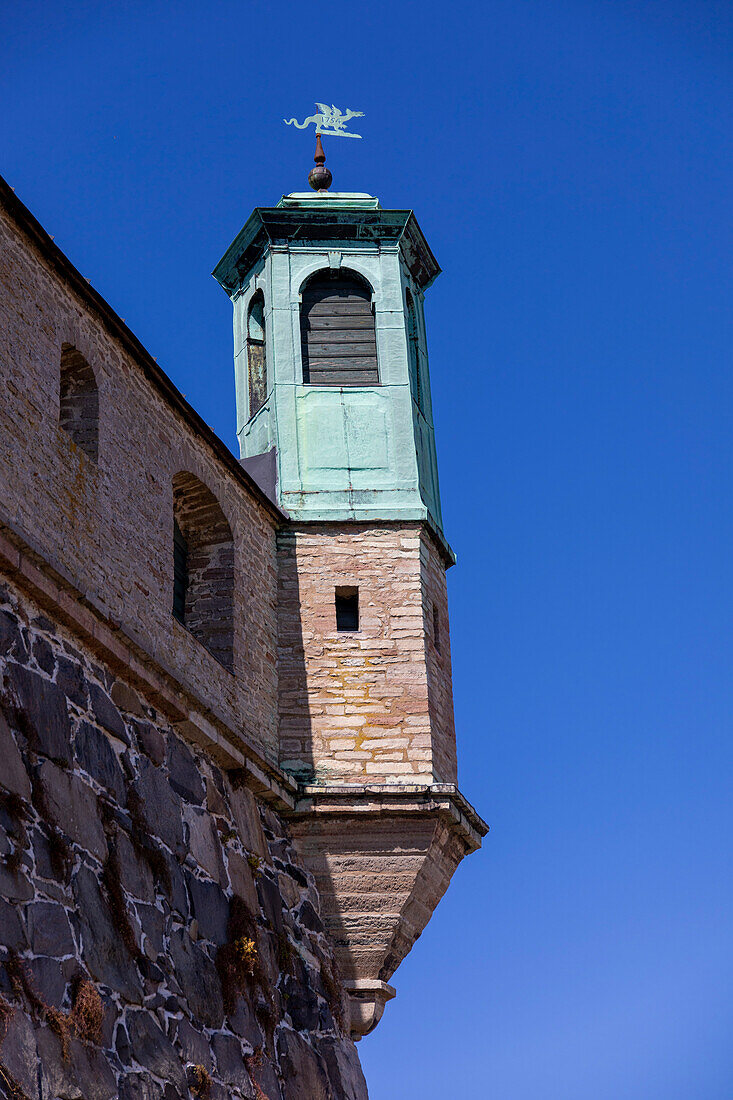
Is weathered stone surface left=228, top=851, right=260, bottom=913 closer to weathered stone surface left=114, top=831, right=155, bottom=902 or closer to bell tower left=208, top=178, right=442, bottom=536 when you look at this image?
weathered stone surface left=114, top=831, right=155, bottom=902

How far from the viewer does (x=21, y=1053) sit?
802 centimetres

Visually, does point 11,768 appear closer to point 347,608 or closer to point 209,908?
point 209,908

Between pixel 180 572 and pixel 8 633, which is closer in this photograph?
pixel 8 633

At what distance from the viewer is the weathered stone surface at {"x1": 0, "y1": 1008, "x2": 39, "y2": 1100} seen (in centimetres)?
791

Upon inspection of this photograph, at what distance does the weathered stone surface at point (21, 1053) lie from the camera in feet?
26.0

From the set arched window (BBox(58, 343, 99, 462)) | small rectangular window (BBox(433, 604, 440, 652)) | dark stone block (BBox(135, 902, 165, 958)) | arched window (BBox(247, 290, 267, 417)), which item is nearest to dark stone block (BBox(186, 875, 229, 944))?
dark stone block (BBox(135, 902, 165, 958))

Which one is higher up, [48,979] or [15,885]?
[15,885]

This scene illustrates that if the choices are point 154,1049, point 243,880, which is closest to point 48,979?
point 154,1049

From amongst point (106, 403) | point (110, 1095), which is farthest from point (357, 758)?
point (110, 1095)

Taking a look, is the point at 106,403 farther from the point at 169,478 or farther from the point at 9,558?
the point at 9,558

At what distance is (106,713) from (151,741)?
0.58m

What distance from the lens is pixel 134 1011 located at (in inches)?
362

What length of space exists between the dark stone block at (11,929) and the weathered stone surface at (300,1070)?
122 inches

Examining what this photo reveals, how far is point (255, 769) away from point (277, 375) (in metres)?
4.19
